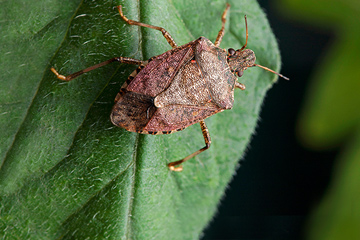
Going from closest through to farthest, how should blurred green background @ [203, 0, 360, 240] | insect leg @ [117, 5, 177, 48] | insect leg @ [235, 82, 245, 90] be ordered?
insect leg @ [117, 5, 177, 48] → insect leg @ [235, 82, 245, 90] → blurred green background @ [203, 0, 360, 240]

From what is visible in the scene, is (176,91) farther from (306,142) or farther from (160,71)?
(306,142)

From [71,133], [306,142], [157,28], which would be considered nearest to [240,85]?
[157,28]

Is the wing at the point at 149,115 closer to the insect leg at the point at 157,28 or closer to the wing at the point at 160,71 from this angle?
the wing at the point at 160,71

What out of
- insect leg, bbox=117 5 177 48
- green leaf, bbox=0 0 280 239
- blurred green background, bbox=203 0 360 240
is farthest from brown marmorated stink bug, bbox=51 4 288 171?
blurred green background, bbox=203 0 360 240

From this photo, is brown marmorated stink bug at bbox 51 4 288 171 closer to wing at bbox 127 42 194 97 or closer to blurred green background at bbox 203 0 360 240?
wing at bbox 127 42 194 97

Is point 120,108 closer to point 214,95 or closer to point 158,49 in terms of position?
point 158,49

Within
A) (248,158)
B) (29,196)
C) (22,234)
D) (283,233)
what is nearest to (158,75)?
(29,196)
